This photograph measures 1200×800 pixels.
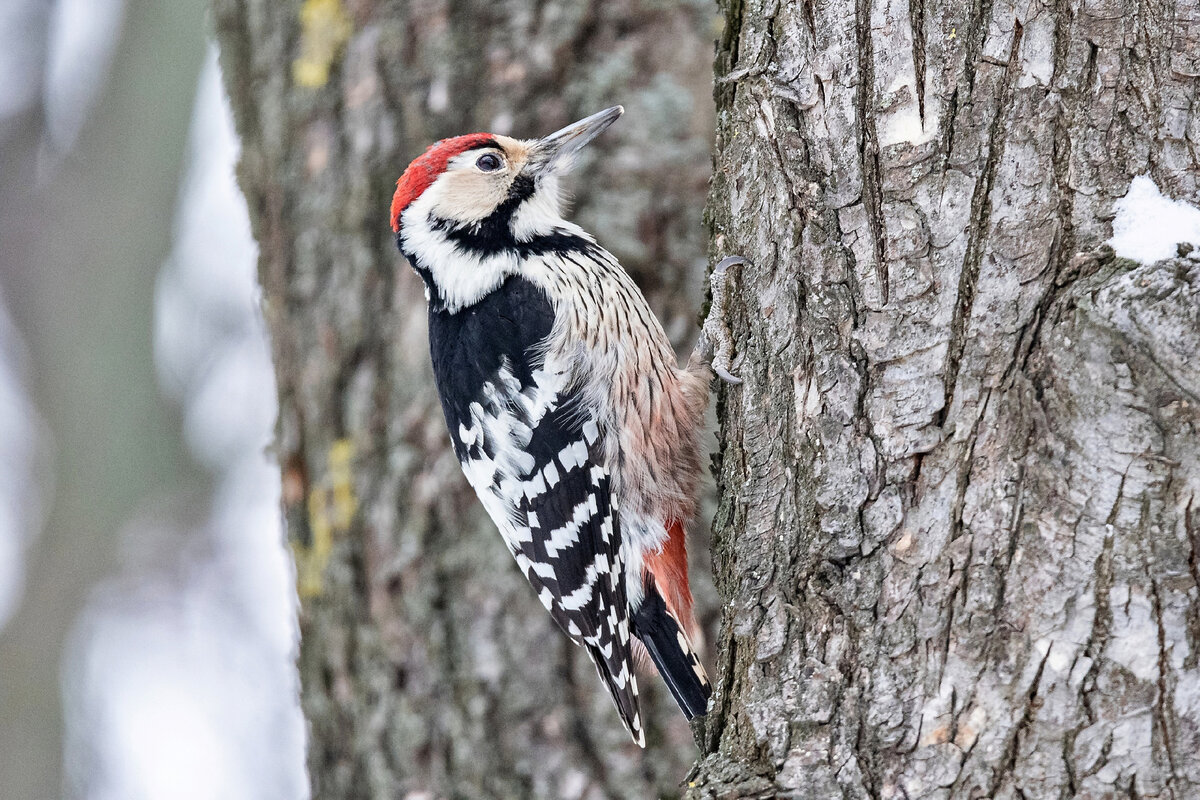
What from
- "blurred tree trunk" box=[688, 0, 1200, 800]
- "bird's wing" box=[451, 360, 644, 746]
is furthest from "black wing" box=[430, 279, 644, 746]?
"blurred tree trunk" box=[688, 0, 1200, 800]

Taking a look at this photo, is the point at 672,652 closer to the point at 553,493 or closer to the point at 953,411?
the point at 553,493

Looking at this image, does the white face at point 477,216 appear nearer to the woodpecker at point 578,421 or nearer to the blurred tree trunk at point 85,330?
Answer: the woodpecker at point 578,421

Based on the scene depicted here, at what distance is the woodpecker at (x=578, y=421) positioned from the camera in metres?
3.00

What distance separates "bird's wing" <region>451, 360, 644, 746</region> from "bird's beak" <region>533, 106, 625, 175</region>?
0.64m

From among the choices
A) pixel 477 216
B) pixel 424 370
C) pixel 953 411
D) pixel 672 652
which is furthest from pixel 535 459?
pixel 953 411

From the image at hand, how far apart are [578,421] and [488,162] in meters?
0.86

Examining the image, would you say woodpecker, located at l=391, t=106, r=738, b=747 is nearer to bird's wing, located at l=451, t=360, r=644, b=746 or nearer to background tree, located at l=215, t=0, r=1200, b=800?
bird's wing, located at l=451, t=360, r=644, b=746

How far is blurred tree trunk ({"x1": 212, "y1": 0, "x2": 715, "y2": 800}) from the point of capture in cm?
311

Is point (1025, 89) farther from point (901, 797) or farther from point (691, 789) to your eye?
point (691, 789)

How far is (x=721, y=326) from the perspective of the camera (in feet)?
7.82

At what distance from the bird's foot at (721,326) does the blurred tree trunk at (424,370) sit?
2.54ft

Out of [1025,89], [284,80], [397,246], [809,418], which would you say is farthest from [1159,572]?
[284,80]

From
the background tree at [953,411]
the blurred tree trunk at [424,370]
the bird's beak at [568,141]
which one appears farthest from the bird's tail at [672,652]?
the bird's beak at [568,141]

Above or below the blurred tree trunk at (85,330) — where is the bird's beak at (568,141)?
below
